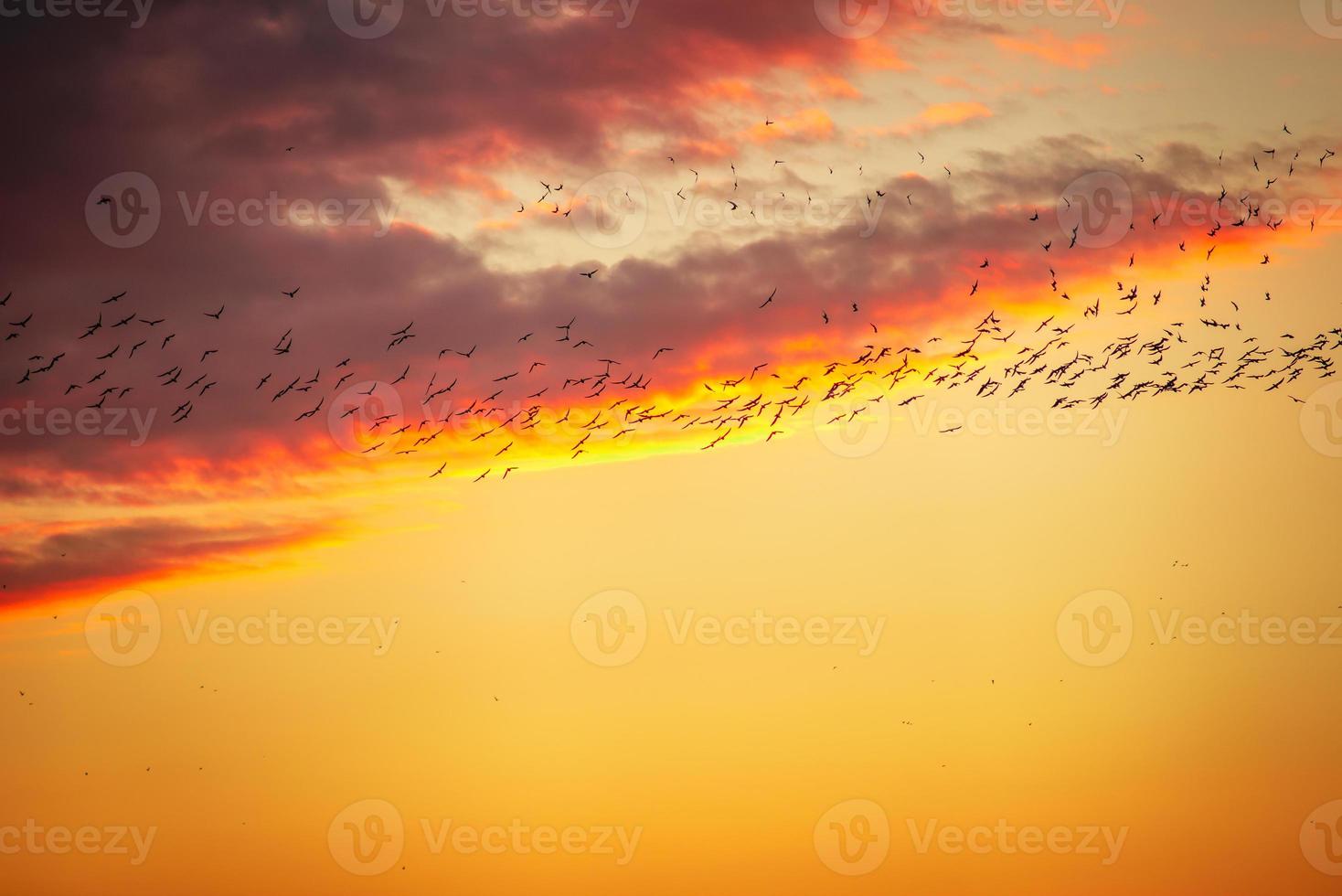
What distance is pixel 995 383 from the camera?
39.3 meters

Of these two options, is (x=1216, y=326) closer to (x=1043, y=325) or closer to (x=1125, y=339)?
(x=1125, y=339)

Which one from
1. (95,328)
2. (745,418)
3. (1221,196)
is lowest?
(745,418)

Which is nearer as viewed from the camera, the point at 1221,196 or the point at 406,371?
the point at 1221,196

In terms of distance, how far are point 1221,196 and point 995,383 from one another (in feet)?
28.6

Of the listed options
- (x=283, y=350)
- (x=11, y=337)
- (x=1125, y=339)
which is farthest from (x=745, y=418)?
(x=11, y=337)

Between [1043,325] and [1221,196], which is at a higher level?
[1221,196]

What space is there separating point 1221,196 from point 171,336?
110 ft

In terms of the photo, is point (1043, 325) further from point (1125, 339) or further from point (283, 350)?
point (283, 350)

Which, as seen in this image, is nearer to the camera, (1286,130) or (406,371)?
(1286,130)

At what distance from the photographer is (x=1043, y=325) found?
1516 inches

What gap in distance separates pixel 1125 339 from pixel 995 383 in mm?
4566

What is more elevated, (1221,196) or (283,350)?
(1221,196)

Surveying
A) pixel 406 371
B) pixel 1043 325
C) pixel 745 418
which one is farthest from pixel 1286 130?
pixel 406 371

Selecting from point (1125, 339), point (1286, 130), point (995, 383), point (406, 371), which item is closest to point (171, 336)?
point (406, 371)
